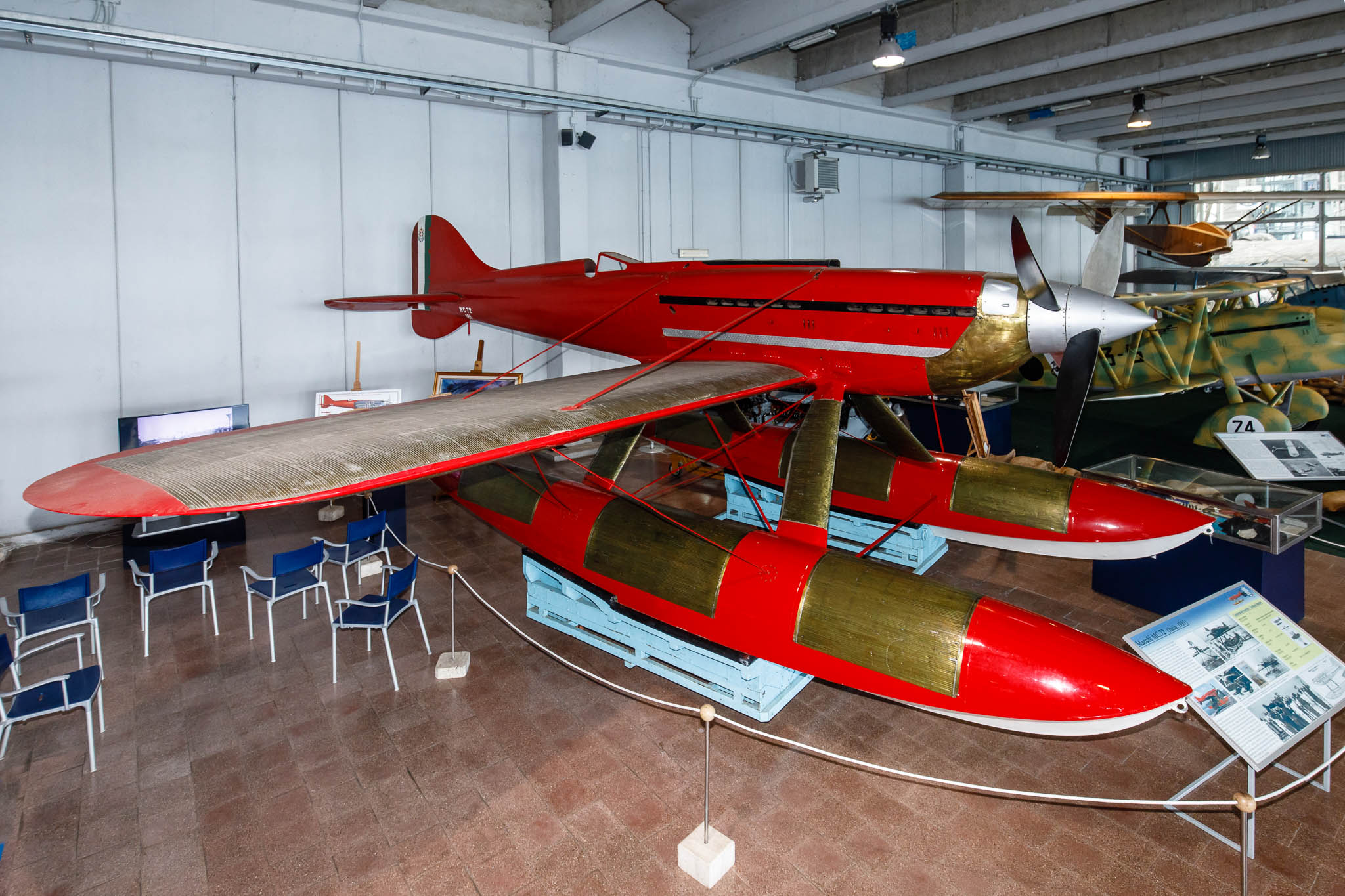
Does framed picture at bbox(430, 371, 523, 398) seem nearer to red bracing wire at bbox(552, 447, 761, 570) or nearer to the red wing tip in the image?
red bracing wire at bbox(552, 447, 761, 570)

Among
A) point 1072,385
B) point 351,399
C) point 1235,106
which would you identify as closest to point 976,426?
point 1072,385

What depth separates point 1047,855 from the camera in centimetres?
334

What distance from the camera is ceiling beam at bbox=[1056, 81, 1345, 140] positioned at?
1382 cm

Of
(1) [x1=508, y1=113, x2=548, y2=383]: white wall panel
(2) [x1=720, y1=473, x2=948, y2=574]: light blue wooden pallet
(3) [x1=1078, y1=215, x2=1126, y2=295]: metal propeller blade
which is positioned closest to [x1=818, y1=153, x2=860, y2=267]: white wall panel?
(1) [x1=508, y1=113, x2=548, y2=383]: white wall panel

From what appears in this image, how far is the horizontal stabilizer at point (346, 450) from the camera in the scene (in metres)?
2.55

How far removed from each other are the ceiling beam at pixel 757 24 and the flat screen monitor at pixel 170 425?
7791mm

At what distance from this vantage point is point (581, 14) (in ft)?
28.0

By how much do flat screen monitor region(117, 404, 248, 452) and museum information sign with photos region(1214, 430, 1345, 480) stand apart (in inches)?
378

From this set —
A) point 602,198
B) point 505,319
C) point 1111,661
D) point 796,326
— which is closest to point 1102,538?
point 1111,661

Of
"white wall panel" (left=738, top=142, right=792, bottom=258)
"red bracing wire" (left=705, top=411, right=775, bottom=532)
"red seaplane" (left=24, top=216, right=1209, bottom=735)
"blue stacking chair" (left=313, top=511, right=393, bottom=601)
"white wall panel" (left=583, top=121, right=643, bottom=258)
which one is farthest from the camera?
"white wall panel" (left=738, top=142, right=792, bottom=258)

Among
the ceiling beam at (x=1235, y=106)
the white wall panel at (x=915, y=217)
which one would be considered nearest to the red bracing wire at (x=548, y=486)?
the white wall panel at (x=915, y=217)

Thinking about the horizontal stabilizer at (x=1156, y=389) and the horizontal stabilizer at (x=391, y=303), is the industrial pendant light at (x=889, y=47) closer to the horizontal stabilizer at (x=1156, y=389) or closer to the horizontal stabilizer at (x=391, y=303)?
the horizontal stabilizer at (x=391, y=303)

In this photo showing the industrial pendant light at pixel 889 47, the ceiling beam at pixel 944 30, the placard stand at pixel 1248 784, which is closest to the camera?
the placard stand at pixel 1248 784

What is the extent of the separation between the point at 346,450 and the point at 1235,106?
62.2 feet
